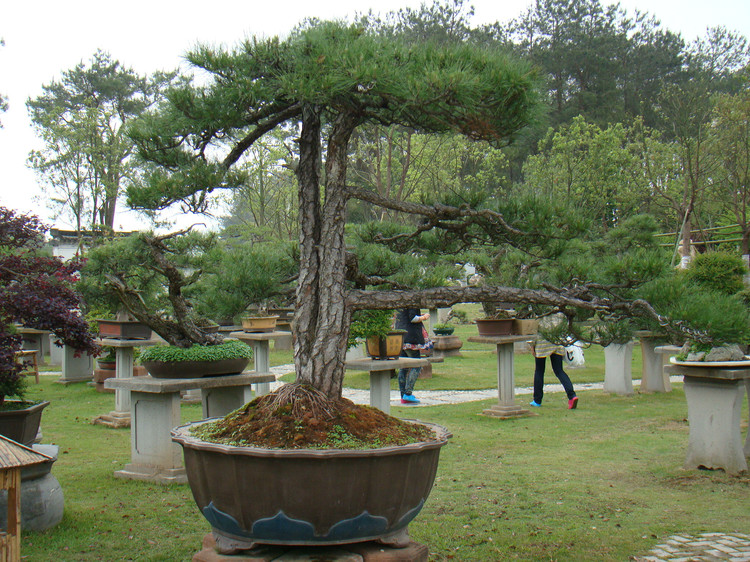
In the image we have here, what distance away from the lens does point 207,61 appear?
269 cm

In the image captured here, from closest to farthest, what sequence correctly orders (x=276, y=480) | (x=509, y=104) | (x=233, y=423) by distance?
1. (x=276, y=480)
2. (x=509, y=104)
3. (x=233, y=423)

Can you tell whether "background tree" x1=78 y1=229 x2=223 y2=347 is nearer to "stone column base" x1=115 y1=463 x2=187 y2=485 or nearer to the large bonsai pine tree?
the large bonsai pine tree

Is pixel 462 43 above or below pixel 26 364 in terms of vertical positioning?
above

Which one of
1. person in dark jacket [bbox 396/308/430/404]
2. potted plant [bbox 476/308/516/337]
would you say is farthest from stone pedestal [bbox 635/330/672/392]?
person in dark jacket [bbox 396/308/430/404]

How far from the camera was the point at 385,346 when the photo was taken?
20.4ft

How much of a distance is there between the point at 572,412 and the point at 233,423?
5737mm

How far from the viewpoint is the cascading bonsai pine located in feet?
13.8

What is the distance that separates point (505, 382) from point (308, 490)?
544 centimetres

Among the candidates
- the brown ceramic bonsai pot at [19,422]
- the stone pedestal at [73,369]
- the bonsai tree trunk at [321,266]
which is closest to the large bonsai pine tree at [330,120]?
the bonsai tree trunk at [321,266]

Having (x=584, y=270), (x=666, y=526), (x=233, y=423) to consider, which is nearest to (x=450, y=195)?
(x=584, y=270)

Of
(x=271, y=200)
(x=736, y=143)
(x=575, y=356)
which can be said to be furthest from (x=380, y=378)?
(x=271, y=200)

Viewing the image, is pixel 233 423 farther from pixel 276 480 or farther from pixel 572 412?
pixel 572 412

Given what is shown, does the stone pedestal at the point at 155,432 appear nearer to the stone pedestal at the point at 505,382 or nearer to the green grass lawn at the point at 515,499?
the green grass lawn at the point at 515,499

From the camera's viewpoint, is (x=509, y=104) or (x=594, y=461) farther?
(x=594, y=461)
